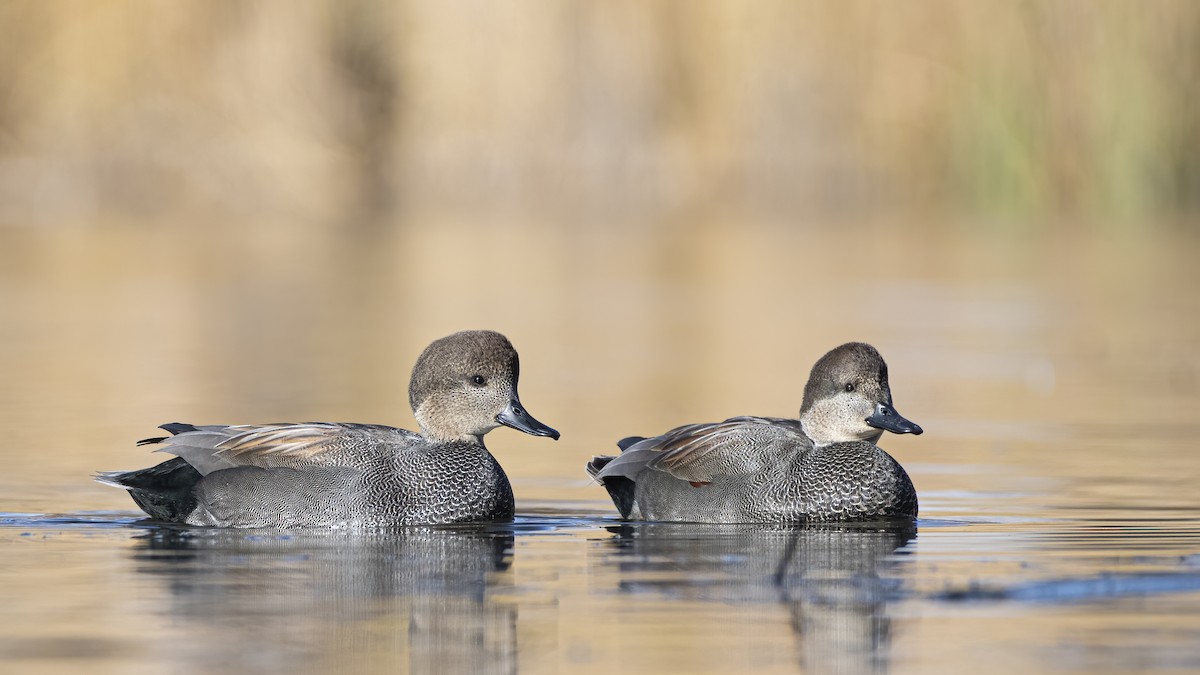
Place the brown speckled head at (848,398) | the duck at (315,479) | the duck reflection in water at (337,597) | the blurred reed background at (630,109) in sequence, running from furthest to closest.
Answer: the blurred reed background at (630,109)
the brown speckled head at (848,398)
the duck at (315,479)
the duck reflection in water at (337,597)

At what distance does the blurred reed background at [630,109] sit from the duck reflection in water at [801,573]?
15996 mm

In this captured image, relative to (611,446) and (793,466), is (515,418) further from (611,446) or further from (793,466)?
(611,446)

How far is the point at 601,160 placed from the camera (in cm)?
2422

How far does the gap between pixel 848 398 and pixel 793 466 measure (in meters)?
0.35

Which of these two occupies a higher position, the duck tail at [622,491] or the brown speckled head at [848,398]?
the brown speckled head at [848,398]

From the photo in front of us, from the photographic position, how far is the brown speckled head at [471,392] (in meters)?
8.28

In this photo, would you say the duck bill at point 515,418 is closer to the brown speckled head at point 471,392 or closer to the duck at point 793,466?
the brown speckled head at point 471,392

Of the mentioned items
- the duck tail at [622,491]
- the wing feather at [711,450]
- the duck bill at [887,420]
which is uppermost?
the duck bill at [887,420]

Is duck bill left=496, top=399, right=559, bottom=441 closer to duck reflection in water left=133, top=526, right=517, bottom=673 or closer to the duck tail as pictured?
the duck tail

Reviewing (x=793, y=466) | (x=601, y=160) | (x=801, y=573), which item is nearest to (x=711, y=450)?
(x=793, y=466)

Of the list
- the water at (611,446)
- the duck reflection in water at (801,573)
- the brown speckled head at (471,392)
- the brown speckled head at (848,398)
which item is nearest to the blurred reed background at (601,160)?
the water at (611,446)

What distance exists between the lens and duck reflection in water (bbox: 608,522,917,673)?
18.6 ft

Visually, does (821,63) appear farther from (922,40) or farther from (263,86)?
(263,86)

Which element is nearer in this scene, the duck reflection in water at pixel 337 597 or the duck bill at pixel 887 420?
the duck reflection in water at pixel 337 597
